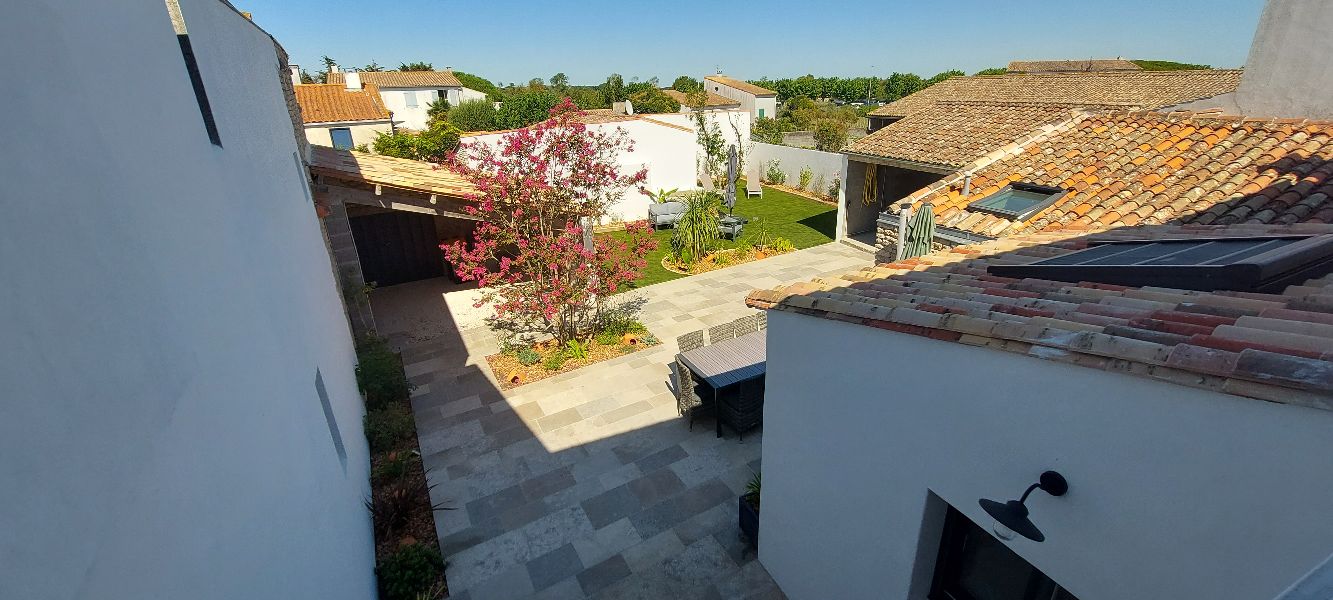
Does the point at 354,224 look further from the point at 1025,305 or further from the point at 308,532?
the point at 1025,305

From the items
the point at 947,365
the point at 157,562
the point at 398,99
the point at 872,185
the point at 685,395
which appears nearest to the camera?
the point at 157,562

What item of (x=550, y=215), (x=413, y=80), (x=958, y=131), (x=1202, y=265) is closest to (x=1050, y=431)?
(x=1202, y=265)

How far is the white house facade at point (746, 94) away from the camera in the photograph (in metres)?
64.0

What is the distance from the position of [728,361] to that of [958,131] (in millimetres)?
11667

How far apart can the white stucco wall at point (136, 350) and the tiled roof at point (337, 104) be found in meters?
32.0

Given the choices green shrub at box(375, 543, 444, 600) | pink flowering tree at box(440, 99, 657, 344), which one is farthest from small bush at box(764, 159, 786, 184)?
green shrub at box(375, 543, 444, 600)

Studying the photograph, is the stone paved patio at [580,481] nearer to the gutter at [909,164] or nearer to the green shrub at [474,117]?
the gutter at [909,164]

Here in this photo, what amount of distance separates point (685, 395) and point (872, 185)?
1351cm

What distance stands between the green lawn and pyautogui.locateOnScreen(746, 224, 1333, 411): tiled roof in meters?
11.6

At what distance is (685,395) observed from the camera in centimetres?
930

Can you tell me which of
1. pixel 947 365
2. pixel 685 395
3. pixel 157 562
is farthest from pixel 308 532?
pixel 685 395

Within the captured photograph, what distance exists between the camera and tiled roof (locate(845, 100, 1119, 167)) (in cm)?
1422

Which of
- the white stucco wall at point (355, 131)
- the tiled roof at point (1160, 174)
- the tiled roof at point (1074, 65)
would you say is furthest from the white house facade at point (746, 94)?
the tiled roof at point (1160, 174)

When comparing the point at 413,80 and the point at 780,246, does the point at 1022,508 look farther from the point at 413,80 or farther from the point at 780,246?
the point at 413,80
